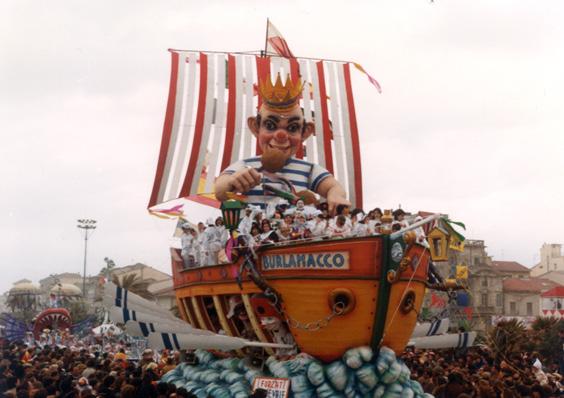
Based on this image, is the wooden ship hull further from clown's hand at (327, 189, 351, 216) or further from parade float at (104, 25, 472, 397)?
clown's hand at (327, 189, 351, 216)

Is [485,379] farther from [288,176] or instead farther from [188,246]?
[188,246]

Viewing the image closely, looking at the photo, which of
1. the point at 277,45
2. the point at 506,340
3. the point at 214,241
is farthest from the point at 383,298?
the point at 506,340

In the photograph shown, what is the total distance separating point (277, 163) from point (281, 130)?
29.6 inches

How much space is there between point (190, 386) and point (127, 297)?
2.36 metres

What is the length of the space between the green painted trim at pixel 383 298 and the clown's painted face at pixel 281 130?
241 inches

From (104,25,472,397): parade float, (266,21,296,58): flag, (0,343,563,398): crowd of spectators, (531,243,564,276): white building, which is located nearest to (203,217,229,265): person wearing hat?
(104,25,472,397): parade float

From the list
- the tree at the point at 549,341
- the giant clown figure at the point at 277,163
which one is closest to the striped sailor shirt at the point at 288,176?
the giant clown figure at the point at 277,163

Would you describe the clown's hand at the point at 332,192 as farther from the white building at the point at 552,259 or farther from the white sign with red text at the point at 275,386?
the white building at the point at 552,259

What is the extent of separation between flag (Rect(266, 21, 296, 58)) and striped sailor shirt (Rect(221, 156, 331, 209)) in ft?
17.6

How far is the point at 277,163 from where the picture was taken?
62.7 ft

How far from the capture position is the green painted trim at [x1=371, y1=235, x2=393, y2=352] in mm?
13578

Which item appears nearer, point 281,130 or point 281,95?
point 281,95

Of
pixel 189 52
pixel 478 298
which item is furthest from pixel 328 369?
pixel 478 298

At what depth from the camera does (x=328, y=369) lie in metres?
13.9
